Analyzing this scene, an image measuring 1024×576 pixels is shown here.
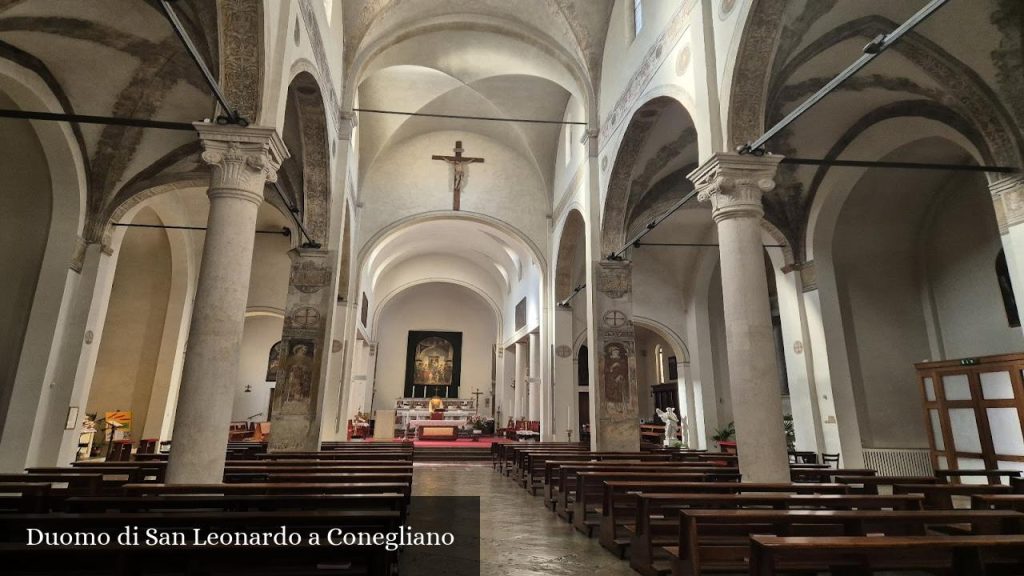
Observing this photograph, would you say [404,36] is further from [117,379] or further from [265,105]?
[117,379]

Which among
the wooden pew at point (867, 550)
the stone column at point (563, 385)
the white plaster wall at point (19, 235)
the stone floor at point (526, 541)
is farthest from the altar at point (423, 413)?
the wooden pew at point (867, 550)

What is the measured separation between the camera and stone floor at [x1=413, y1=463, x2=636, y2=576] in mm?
4387

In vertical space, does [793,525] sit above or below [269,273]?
below

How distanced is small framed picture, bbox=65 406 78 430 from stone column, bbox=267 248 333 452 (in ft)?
11.1

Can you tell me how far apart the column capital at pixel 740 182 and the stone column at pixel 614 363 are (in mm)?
5021

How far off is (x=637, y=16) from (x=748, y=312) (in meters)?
6.90

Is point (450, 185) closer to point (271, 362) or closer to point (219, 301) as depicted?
point (271, 362)

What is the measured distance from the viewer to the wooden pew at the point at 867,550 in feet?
8.47

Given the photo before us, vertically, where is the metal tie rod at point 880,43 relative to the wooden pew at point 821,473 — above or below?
above

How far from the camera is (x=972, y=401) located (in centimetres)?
994

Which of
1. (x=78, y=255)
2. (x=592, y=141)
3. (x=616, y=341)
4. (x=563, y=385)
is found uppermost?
(x=592, y=141)

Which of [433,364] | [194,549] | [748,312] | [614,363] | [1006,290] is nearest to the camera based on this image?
[194,549]

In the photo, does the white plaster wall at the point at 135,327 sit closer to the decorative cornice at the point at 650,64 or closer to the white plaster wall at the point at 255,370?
the white plaster wall at the point at 255,370

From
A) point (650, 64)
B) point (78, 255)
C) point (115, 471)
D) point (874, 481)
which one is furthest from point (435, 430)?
point (874, 481)
